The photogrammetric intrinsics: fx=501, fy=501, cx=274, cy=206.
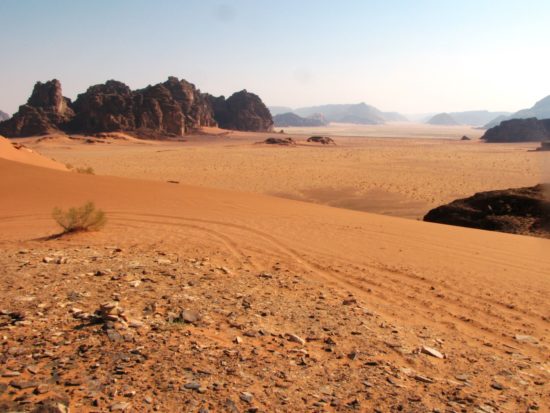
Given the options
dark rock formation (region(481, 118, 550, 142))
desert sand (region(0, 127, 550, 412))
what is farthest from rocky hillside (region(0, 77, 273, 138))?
desert sand (region(0, 127, 550, 412))

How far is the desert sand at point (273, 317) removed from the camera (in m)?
3.40

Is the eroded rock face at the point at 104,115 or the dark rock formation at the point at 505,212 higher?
the eroded rock face at the point at 104,115

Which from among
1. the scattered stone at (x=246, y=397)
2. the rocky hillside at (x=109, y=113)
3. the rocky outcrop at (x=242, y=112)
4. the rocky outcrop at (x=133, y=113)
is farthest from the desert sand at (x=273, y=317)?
the rocky outcrop at (x=242, y=112)

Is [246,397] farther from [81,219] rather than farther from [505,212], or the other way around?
[505,212]

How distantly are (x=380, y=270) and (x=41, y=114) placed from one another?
7764cm

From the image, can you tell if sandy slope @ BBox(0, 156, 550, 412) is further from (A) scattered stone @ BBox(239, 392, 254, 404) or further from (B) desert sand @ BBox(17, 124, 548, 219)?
(B) desert sand @ BBox(17, 124, 548, 219)

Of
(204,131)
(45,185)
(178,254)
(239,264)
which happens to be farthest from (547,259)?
(204,131)

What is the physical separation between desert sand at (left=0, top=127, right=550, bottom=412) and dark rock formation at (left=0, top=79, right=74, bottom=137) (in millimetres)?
69647

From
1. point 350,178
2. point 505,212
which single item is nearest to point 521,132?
point 350,178

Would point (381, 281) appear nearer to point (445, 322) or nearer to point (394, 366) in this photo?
point (445, 322)

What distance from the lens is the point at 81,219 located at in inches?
345

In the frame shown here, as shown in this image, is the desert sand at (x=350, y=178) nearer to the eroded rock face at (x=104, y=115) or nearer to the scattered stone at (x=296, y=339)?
the scattered stone at (x=296, y=339)

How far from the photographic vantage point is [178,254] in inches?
289

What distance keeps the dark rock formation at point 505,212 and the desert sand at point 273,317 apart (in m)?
1.56
